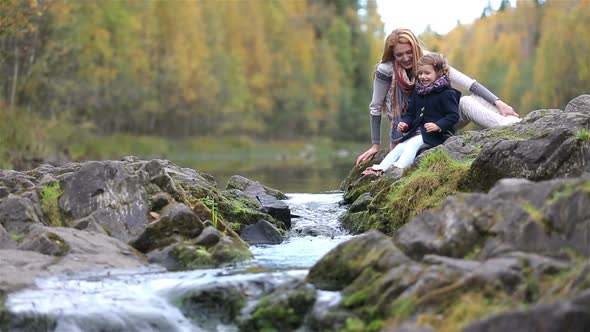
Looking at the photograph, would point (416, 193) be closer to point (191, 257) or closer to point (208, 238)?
point (208, 238)

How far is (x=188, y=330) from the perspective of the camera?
6.18 m

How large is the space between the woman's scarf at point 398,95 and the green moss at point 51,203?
4.55m

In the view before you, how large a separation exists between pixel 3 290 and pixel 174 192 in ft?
10.0

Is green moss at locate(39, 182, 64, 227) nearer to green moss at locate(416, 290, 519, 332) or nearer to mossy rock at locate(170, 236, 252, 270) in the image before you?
mossy rock at locate(170, 236, 252, 270)

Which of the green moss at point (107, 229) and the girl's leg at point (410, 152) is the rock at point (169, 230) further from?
the girl's leg at point (410, 152)

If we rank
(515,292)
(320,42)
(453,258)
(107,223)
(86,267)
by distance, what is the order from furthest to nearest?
(320,42)
(107,223)
(86,267)
(453,258)
(515,292)

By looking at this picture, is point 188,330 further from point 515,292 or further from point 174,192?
point 174,192

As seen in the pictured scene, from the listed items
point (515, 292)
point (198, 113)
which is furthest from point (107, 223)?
point (198, 113)

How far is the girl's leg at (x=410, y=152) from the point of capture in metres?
10.5

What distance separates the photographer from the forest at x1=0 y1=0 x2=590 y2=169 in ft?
107

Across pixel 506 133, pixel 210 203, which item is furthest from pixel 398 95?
pixel 210 203

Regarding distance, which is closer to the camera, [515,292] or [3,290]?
[515,292]

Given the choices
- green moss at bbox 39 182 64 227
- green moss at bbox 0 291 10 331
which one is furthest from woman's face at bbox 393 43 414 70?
green moss at bbox 0 291 10 331

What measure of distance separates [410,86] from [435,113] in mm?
596
